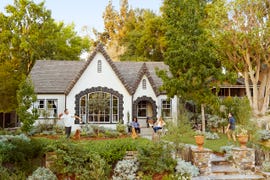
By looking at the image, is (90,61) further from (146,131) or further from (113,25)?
(113,25)

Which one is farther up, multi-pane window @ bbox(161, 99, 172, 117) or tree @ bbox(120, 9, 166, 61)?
tree @ bbox(120, 9, 166, 61)

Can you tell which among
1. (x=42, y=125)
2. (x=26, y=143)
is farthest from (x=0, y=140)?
(x=42, y=125)

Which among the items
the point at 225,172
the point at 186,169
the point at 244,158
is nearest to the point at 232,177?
the point at 225,172

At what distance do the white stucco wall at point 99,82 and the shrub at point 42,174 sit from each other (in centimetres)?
1213

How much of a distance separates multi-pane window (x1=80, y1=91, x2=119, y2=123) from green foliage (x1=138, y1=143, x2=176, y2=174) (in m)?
11.5

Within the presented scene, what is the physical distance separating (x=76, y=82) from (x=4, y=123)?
15.2 m

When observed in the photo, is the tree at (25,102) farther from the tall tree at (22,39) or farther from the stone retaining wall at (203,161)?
the stone retaining wall at (203,161)

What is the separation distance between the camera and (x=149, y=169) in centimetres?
1175

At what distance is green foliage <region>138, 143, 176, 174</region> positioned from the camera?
11727 millimetres

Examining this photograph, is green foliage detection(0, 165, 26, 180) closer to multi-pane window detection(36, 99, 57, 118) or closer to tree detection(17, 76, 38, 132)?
tree detection(17, 76, 38, 132)

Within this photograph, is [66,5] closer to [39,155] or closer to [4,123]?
[39,155]

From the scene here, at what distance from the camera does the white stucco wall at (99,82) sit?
23.2 meters

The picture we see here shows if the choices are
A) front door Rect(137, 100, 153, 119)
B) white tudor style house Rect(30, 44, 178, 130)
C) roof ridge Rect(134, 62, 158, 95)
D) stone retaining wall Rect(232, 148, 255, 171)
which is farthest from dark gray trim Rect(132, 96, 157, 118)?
stone retaining wall Rect(232, 148, 255, 171)

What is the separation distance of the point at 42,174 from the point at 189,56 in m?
11.6
